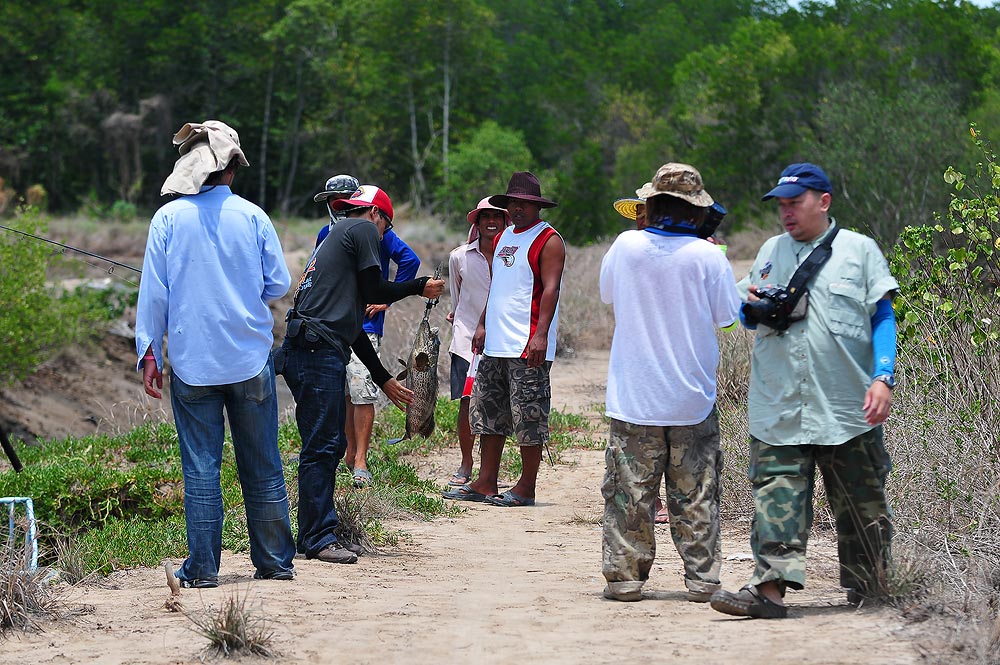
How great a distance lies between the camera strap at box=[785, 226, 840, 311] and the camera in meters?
4.83

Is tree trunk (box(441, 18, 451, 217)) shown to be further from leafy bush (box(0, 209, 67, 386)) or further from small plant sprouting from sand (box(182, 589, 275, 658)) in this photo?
small plant sprouting from sand (box(182, 589, 275, 658))

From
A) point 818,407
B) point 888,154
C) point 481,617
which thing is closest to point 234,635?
point 481,617

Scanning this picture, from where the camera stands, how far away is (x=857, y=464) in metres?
4.85

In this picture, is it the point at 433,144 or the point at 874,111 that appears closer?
the point at 874,111

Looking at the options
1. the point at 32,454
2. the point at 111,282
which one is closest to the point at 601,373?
the point at 32,454

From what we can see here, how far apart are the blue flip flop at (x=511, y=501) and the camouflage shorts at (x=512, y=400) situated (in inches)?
16.5

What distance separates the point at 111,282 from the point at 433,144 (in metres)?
22.7

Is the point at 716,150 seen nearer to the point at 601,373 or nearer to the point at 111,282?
the point at 111,282

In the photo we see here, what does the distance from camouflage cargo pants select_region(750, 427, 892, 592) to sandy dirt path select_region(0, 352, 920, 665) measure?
20cm

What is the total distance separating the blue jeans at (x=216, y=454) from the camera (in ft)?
18.0

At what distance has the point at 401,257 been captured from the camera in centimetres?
774

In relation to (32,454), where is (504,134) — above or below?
above

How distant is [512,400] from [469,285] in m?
1.12

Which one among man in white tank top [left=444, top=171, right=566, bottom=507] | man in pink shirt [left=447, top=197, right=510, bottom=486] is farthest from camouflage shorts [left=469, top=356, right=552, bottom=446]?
man in pink shirt [left=447, top=197, right=510, bottom=486]
